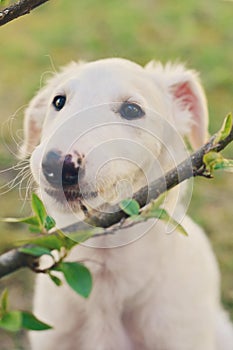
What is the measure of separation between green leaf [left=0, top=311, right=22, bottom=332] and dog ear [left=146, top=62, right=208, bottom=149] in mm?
1056

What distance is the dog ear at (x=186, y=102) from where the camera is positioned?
81.2 inches

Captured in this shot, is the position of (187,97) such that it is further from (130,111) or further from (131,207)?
(131,207)

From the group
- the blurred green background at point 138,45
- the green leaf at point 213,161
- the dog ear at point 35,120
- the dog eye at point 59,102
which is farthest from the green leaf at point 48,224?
the blurred green background at point 138,45

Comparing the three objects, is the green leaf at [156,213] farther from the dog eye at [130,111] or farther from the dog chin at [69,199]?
the dog eye at [130,111]

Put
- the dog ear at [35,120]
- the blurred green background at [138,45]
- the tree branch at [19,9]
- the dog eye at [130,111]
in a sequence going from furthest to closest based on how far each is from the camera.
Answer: the blurred green background at [138,45] < the dog ear at [35,120] < the dog eye at [130,111] < the tree branch at [19,9]

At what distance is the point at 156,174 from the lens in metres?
1.65

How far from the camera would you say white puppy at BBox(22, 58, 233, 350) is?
5.82 ft

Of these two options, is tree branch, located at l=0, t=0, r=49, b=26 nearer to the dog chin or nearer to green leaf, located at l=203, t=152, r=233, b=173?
green leaf, located at l=203, t=152, r=233, b=173

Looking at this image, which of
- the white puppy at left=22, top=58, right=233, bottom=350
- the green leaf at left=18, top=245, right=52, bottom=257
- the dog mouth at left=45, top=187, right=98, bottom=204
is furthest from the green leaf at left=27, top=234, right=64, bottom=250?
the white puppy at left=22, top=58, right=233, bottom=350

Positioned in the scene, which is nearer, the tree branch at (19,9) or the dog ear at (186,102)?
the tree branch at (19,9)

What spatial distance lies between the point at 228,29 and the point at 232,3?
22.3 inches

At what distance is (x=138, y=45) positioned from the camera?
4445 millimetres

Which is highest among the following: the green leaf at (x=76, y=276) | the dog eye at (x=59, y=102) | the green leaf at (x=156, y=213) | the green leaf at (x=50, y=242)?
the green leaf at (x=50, y=242)

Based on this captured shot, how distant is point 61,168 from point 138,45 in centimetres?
303
